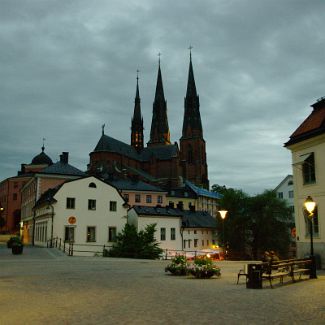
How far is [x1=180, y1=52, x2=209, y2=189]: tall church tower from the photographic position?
420 feet

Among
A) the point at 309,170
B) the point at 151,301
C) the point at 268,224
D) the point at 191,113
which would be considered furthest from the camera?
the point at 191,113

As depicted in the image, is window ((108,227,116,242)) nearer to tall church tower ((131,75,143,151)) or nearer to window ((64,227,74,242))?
window ((64,227,74,242))

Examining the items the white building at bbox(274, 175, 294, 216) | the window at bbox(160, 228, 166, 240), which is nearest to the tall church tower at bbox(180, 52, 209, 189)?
the white building at bbox(274, 175, 294, 216)

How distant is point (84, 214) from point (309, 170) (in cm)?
2538

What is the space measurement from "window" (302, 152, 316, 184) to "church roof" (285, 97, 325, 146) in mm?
1283

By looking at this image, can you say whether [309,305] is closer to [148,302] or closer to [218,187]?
[148,302]

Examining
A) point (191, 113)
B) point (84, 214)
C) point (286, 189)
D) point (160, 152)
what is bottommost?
point (84, 214)

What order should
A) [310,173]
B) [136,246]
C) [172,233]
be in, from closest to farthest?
1. [310,173]
2. [136,246]
3. [172,233]

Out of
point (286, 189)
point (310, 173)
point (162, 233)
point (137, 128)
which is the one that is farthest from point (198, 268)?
point (137, 128)

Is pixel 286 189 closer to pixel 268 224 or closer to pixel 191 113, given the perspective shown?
pixel 268 224

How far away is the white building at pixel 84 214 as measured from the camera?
41.8m

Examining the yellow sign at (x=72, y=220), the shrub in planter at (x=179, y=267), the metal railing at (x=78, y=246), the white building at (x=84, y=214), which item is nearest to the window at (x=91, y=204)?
the white building at (x=84, y=214)

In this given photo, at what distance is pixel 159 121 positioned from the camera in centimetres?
14212

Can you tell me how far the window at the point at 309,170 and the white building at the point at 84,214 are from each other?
2359 centimetres
